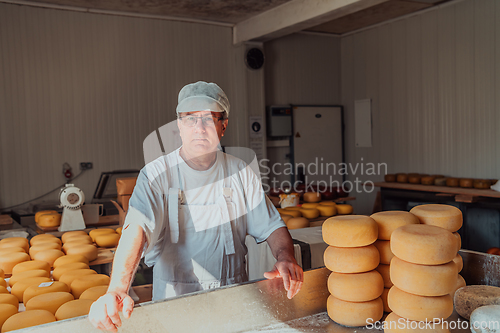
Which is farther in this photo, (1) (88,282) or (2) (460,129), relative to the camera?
(2) (460,129)

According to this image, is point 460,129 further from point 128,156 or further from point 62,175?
point 62,175

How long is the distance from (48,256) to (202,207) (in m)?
1.24

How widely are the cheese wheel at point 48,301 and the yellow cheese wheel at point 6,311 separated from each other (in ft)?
0.18

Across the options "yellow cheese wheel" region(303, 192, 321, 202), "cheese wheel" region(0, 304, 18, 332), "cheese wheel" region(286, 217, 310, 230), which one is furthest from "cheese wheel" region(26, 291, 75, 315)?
"yellow cheese wheel" region(303, 192, 321, 202)

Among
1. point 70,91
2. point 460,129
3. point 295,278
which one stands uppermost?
point 70,91

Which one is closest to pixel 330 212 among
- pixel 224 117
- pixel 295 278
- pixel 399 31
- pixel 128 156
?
pixel 224 117

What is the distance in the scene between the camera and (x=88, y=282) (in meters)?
1.76

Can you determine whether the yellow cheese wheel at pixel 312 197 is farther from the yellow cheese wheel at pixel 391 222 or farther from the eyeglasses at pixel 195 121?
the yellow cheese wheel at pixel 391 222

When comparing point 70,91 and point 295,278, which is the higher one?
point 70,91

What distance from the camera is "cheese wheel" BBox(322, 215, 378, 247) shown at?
1.08 m

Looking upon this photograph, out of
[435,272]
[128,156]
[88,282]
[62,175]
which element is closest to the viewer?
[435,272]

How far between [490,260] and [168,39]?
4.86 metres

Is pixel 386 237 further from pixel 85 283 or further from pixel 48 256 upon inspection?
pixel 48 256

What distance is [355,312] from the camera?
1069mm
